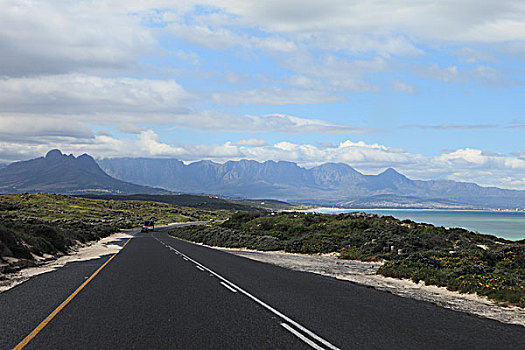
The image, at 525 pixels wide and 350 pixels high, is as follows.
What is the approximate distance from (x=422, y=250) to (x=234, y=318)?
18575 millimetres

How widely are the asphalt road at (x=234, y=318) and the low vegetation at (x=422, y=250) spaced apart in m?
3.65

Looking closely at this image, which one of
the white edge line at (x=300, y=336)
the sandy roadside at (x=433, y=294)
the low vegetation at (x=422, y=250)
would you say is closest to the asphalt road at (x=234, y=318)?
the white edge line at (x=300, y=336)

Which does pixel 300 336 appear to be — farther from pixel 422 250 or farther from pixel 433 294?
pixel 422 250

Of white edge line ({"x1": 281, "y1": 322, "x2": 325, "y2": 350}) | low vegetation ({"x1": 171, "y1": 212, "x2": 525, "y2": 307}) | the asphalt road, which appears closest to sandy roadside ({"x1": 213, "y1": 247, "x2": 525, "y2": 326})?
low vegetation ({"x1": 171, "y1": 212, "x2": 525, "y2": 307})

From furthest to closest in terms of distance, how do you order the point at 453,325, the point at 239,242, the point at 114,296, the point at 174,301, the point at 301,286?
the point at 239,242
the point at 301,286
the point at 114,296
the point at 174,301
the point at 453,325

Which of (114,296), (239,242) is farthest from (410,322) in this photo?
(239,242)

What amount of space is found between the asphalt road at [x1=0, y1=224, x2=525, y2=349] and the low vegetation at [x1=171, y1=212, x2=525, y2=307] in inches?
144

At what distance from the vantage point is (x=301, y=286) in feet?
50.2

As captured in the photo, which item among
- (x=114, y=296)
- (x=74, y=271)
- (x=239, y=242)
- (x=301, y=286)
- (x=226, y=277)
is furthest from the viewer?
(x=239, y=242)

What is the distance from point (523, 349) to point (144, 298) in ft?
30.1

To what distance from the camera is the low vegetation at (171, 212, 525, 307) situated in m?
15.7

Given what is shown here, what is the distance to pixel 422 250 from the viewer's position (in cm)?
2578

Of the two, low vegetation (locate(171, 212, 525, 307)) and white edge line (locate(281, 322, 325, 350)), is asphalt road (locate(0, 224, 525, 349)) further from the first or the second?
low vegetation (locate(171, 212, 525, 307))

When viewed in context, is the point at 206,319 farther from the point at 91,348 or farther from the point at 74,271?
the point at 74,271
